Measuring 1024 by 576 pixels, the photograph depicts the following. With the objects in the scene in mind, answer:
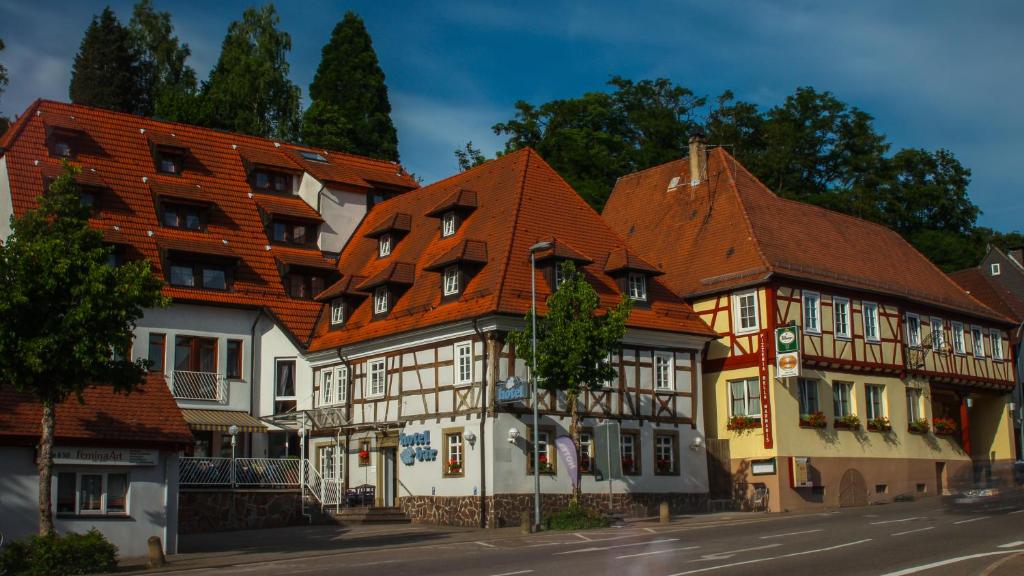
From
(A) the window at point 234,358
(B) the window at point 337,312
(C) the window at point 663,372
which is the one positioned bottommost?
(C) the window at point 663,372

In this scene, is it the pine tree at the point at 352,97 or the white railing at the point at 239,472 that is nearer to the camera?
the white railing at the point at 239,472

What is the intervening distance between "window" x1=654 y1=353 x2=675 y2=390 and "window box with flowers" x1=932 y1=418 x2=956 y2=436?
43.5ft

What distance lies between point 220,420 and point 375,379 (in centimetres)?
576

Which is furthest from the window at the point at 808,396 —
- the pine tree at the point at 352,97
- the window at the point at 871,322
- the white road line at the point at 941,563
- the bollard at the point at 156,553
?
the pine tree at the point at 352,97

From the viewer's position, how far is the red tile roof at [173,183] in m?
43.7

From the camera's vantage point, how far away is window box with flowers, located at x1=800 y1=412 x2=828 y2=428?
41.1 meters

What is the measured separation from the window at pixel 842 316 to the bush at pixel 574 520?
15311 mm

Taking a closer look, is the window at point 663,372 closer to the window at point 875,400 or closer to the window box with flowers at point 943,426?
the window at point 875,400

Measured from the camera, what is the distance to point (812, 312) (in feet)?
141

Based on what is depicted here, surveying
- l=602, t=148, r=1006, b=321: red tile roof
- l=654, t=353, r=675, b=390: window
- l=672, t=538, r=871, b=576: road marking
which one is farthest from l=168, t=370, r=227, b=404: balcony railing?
l=672, t=538, r=871, b=576: road marking

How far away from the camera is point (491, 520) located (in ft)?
115

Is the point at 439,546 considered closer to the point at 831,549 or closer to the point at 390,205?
the point at 831,549

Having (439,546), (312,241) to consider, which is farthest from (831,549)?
(312,241)

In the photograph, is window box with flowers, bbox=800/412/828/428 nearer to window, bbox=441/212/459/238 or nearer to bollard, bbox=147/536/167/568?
window, bbox=441/212/459/238
